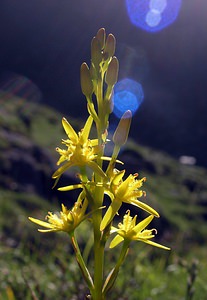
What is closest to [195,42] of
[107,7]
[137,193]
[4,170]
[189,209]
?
[107,7]

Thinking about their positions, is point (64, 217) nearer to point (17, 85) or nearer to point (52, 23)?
point (17, 85)

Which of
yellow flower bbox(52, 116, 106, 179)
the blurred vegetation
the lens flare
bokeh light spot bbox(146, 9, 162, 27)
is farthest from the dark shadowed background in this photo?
yellow flower bbox(52, 116, 106, 179)

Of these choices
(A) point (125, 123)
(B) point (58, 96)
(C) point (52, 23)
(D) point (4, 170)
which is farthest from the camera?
(C) point (52, 23)

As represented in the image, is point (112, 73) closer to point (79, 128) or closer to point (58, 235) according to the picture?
point (58, 235)

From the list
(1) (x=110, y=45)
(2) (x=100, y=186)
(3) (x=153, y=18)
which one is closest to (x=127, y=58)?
(3) (x=153, y=18)

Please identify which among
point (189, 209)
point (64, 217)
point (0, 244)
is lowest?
point (189, 209)

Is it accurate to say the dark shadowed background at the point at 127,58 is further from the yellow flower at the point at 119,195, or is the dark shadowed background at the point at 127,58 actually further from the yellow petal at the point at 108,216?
the yellow petal at the point at 108,216

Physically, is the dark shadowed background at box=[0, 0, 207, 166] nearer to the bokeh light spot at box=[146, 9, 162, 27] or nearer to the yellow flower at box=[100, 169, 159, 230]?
the bokeh light spot at box=[146, 9, 162, 27]

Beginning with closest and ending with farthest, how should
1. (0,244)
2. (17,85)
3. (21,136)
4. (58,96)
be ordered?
(0,244) → (21,136) → (17,85) → (58,96)
